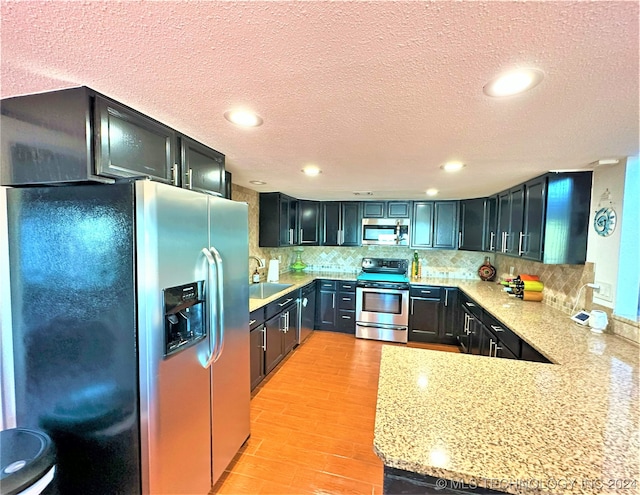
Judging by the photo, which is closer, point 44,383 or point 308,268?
point 44,383

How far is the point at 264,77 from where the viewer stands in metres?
1.01

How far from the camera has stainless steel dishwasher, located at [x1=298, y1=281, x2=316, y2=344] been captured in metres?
3.94

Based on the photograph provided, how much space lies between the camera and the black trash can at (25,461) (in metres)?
1.02

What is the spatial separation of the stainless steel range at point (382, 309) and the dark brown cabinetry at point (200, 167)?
9.18ft

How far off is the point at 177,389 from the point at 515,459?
1.37 m

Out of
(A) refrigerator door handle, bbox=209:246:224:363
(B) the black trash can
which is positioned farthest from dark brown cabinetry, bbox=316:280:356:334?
(B) the black trash can

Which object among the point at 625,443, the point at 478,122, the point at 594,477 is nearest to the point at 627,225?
the point at 478,122

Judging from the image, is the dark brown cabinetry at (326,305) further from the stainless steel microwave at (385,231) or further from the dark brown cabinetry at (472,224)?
the dark brown cabinetry at (472,224)

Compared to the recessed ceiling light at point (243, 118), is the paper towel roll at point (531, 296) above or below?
below

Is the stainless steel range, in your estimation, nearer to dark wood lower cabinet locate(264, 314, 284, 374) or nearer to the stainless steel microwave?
the stainless steel microwave

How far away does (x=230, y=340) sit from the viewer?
5.88 feet

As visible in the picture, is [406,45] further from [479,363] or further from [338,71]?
[479,363]

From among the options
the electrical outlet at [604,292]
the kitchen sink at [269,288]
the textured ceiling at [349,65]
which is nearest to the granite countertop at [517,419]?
the electrical outlet at [604,292]

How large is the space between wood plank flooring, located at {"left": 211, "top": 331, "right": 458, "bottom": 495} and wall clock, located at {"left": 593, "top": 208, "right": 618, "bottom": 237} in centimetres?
235
